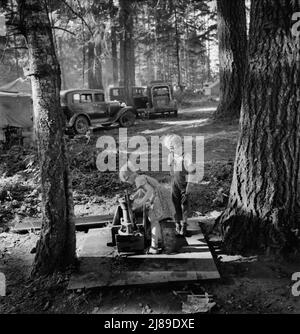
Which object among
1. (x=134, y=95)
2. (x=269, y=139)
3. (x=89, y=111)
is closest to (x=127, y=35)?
(x=134, y=95)

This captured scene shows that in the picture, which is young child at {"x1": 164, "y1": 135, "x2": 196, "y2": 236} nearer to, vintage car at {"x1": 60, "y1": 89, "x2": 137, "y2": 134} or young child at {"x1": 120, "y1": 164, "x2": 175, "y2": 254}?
young child at {"x1": 120, "y1": 164, "x2": 175, "y2": 254}

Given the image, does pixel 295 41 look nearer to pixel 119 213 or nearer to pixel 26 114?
pixel 119 213

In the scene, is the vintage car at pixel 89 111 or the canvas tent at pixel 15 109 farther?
the canvas tent at pixel 15 109

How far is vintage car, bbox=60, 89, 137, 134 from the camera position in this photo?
1645cm

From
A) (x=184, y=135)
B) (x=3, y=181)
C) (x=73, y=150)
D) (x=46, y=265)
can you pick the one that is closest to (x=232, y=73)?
(x=184, y=135)

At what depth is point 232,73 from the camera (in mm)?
12266

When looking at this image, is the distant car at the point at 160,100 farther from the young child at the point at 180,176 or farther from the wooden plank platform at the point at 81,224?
the young child at the point at 180,176

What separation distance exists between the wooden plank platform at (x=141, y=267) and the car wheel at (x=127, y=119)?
13.4 meters

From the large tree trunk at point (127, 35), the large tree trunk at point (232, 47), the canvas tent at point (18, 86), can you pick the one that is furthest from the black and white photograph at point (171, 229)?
the canvas tent at point (18, 86)

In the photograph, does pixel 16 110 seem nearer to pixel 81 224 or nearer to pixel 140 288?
pixel 81 224

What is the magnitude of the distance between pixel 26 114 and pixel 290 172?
15.6m

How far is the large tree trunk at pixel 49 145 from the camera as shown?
429 cm

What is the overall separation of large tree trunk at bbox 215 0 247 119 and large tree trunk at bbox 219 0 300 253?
7.68m

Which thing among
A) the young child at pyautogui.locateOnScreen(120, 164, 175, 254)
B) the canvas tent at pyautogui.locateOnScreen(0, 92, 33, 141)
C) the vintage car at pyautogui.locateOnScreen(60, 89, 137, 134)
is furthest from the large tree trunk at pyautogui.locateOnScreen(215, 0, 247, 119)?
the canvas tent at pyautogui.locateOnScreen(0, 92, 33, 141)
